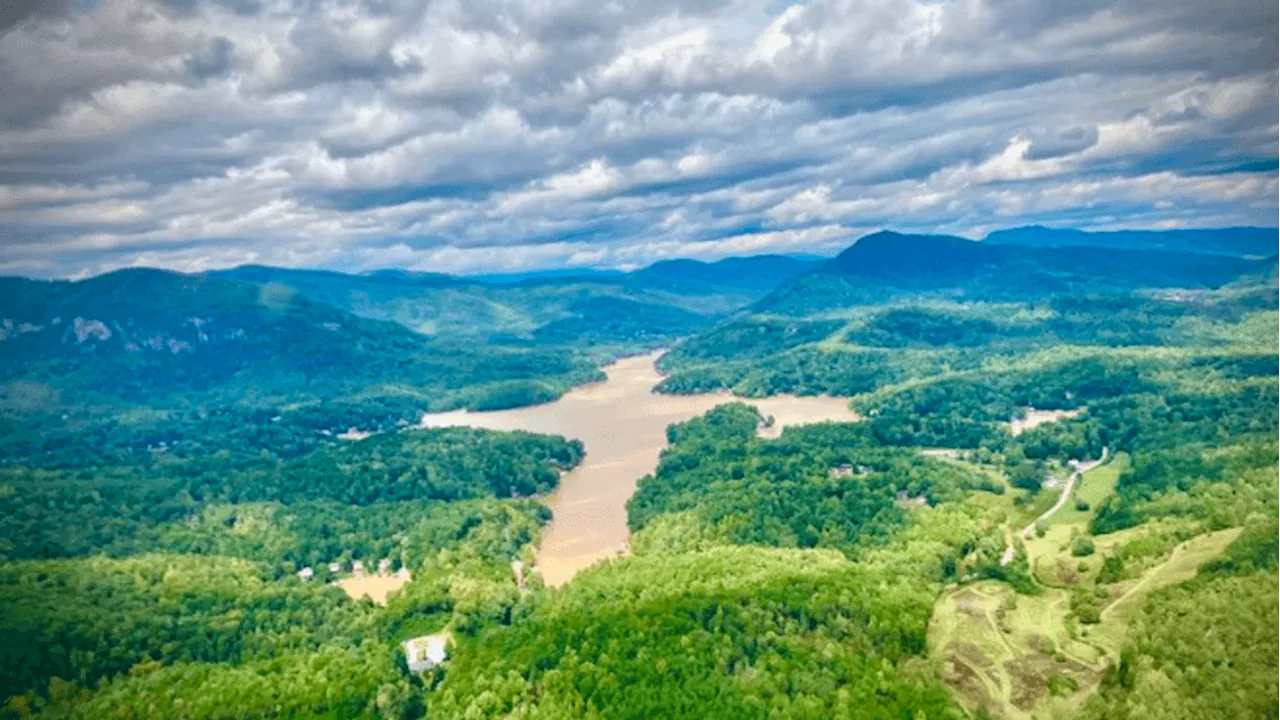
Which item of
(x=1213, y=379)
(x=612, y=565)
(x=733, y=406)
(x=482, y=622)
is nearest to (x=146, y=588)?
(x=482, y=622)

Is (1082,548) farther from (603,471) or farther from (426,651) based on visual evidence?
(603,471)

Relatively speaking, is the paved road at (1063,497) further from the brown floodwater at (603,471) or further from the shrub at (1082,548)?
the brown floodwater at (603,471)

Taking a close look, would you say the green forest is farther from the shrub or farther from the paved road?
the shrub

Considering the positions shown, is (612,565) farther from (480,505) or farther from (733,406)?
(733,406)

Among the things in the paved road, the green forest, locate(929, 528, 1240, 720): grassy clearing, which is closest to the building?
the green forest

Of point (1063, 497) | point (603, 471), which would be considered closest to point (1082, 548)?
point (1063, 497)
